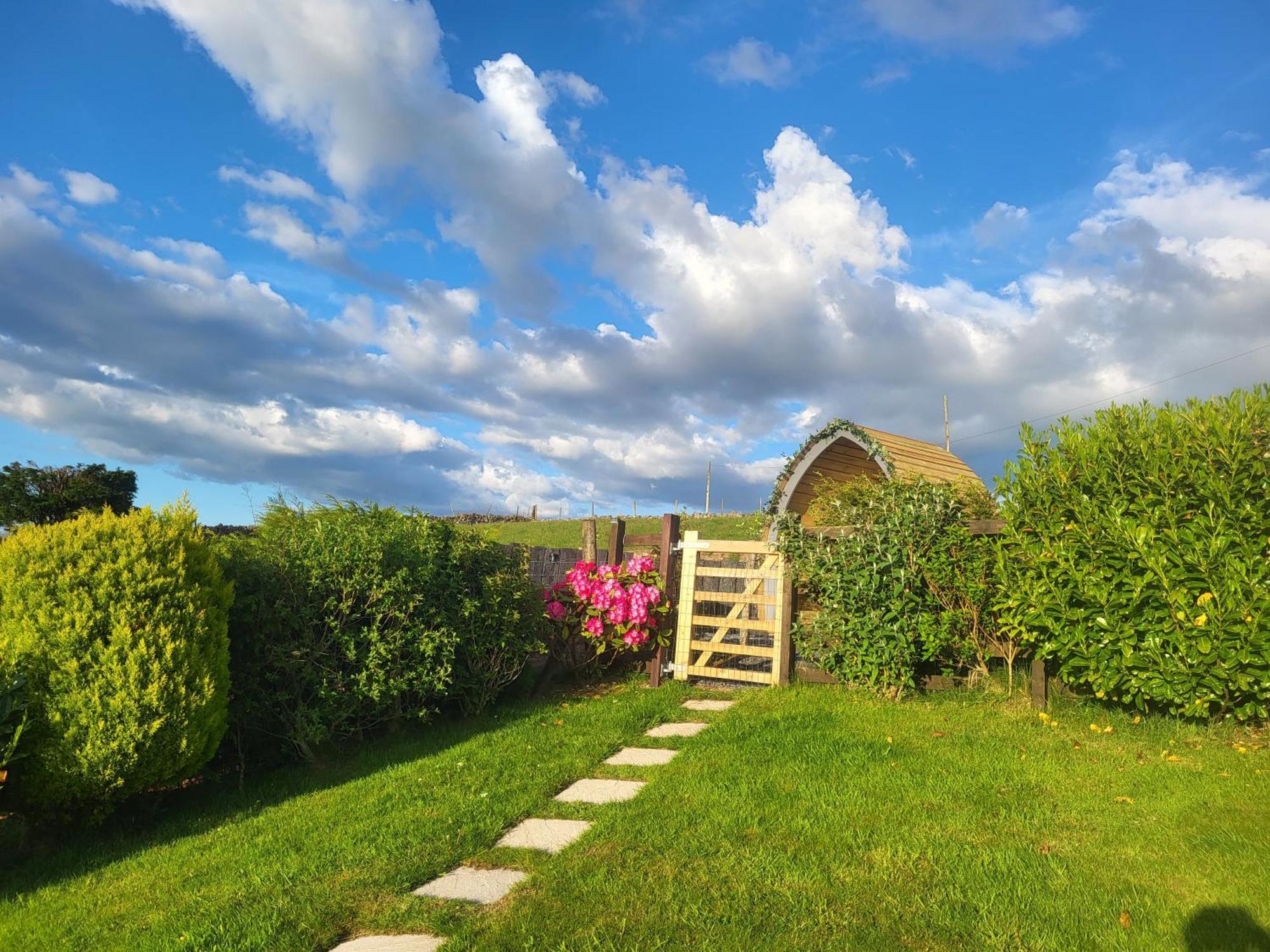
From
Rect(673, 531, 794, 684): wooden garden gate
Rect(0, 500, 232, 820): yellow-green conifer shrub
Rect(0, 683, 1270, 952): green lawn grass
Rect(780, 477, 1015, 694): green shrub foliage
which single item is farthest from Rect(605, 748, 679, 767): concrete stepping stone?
Rect(0, 500, 232, 820): yellow-green conifer shrub

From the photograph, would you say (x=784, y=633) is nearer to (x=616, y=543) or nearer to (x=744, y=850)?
(x=616, y=543)

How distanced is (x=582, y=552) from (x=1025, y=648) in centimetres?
541

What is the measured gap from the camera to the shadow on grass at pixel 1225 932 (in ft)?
10.6

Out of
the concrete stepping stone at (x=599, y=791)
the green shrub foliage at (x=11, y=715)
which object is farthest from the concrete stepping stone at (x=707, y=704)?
the green shrub foliage at (x=11, y=715)

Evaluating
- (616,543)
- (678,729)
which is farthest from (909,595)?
(616,543)

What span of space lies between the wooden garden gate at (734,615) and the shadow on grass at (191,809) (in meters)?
2.76

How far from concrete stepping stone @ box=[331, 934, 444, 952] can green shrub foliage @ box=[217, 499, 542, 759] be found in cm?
298

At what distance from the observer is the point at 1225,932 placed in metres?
3.34

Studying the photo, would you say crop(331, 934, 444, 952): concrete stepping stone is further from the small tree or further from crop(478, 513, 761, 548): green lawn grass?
crop(478, 513, 761, 548): green lawn grass

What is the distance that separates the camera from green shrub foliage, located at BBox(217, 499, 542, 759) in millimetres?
6184

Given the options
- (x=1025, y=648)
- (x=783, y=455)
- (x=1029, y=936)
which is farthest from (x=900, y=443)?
(x=1029, y=936)

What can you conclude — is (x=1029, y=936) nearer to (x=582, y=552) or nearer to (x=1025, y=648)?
(x=1025, y=648)

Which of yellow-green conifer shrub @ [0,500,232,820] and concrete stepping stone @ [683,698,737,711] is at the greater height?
yellow-green conifer shrub @ [0,500,232,820]

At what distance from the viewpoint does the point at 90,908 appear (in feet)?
13.4
